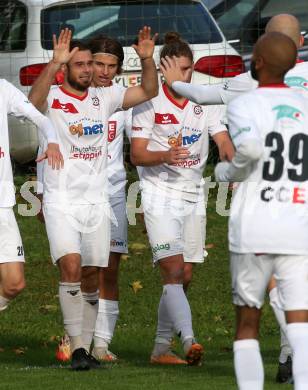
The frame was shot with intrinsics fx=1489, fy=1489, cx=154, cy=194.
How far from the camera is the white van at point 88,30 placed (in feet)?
53.3

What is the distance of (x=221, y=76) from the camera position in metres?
16.4

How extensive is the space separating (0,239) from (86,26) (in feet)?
23.0

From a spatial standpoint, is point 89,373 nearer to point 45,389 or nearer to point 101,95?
point 45,389

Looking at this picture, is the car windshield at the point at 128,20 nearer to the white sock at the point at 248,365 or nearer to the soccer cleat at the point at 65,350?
the soccer cleat at the point at 65,350

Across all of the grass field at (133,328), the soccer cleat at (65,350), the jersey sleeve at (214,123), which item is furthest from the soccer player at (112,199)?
the jersey sleeve at (214,123)

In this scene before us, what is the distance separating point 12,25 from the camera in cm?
1680

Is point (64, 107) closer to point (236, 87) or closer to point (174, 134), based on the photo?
point (174, 134)

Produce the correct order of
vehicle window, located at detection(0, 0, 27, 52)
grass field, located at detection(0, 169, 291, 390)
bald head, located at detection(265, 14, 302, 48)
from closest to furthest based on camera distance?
bald head, located at detection(265, 14, 302, 48) < grass field, located at detection(0, 169, 291, 390) < vehicle window, located at detection(0, 0, 27, 52)

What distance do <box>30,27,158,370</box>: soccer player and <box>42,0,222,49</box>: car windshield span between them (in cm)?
569

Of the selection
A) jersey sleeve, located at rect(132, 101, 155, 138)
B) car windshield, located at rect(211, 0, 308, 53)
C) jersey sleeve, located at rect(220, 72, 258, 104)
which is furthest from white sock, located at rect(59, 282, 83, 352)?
car windshield, located at rect(211, 0, 308, 53)

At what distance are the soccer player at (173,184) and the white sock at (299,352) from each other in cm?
266

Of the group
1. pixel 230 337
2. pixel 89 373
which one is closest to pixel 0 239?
pixel 89 373

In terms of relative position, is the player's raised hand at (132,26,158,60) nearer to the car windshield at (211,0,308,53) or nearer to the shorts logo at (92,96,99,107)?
the shorts logo at (92,96,99,107)

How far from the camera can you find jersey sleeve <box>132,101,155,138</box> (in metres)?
10.7
